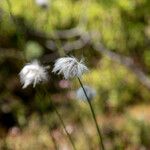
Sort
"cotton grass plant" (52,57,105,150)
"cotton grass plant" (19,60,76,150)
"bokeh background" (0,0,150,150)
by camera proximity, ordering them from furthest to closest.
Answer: "bokeh background" (0,0,150,150)
"cotton grass plant" (19,60,76,150)
"cotton grass plant" (52,57,105,150)

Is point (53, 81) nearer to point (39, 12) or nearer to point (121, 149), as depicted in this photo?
point (39, 12)

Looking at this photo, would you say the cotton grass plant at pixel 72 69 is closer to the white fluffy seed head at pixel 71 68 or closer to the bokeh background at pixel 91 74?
the white fluffy seed head at pixel 71 68

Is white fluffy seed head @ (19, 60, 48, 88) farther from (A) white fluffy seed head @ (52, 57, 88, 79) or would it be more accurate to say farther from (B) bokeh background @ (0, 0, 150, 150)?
(B) bokeh background @ (0, 0, 150, 150)

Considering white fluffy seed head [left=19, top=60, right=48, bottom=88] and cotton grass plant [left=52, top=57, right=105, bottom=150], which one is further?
white fluffy seed head [left=19, top=60, right=48, bottom=88]

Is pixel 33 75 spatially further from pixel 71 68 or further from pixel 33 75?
pixel 71 68

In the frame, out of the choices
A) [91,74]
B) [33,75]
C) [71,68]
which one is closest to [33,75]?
[33,75]

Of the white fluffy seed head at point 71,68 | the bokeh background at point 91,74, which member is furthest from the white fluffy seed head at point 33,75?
the bokeh background at point 91,74

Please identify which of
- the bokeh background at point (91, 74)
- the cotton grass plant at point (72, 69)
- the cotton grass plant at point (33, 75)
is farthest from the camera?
the bokeh background at point (91, 74)

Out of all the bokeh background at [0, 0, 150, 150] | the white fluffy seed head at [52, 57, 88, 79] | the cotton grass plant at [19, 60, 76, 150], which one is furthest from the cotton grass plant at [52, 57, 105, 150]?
the bokeh background at [0, 0, 150, 150]
